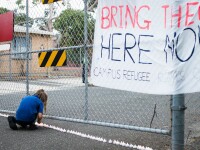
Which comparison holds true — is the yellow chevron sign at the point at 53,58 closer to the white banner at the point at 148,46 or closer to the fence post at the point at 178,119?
the white banner at the point at 148,46

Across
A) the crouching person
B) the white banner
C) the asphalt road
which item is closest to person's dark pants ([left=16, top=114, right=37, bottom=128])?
the crouching person

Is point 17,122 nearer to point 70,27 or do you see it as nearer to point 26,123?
point 26,123

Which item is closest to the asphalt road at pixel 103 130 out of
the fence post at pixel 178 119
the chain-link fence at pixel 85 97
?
the chain-link fence at pixel 85 97

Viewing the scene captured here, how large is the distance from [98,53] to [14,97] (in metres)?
6.80

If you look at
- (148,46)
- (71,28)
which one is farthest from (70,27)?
(148,46)

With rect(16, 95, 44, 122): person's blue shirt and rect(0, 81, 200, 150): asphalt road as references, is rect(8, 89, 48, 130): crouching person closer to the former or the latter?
rect(16, 95, 44, 122): person's blue shirt

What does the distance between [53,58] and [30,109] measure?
1131mm

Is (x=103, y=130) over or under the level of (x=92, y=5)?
under

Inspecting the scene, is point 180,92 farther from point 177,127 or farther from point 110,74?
point 110,74

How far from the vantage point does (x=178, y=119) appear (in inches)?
129

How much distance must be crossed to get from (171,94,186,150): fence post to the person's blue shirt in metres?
3.63

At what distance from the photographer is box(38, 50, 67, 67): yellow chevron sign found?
5.80 meters

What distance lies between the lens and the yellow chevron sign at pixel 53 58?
5.80m

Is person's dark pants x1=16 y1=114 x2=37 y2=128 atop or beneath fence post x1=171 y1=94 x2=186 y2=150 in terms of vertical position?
beneath
